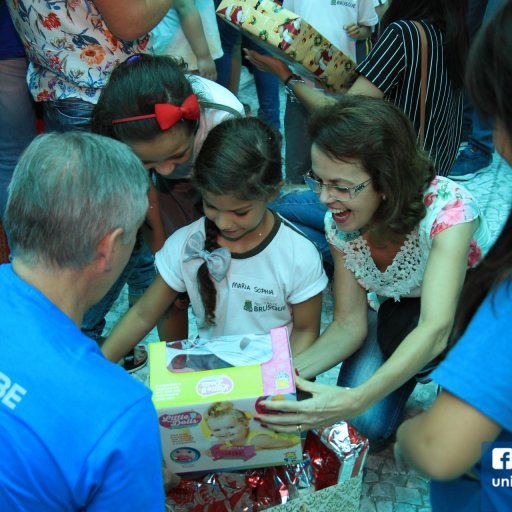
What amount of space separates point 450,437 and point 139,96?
47.7 inches

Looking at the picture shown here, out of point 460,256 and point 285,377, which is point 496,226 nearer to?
point 460,256

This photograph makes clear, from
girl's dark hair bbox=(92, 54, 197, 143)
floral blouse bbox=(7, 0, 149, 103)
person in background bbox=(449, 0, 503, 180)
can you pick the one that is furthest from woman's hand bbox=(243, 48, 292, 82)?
person in background bbox=(449, 0, 503, 180)

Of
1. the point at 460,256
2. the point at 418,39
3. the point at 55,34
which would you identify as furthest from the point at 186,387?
the point at 418,39

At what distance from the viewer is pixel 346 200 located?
5.67 feet

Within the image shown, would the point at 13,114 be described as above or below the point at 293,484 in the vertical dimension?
above

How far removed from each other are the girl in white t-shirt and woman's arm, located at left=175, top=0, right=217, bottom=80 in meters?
1.19

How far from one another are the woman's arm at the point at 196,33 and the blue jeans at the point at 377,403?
141 centimetres

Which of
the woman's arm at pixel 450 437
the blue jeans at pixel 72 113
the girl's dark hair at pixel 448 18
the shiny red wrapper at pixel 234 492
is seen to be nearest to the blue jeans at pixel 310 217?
the girl's dark hair at pixel 448 18

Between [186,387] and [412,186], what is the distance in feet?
2.69

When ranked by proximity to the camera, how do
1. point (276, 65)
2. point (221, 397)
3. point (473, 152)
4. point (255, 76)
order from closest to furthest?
point (221, 397)
point (276, 65)
point (473, 152)
point (255, 76)

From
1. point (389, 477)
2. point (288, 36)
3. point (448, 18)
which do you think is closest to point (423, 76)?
point (448, 18)

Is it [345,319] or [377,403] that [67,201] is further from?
[377,403]

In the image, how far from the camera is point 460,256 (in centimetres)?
168

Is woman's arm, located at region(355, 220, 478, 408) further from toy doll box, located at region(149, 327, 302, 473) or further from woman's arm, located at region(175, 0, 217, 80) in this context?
woman's arm, located at region(175, 0, 217, 80)
